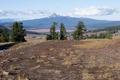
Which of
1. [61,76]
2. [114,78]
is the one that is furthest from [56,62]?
[114,78]

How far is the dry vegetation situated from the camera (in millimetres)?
24750

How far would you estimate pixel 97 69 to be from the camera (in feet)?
89.5

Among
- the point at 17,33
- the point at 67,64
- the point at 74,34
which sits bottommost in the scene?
the point at 74,34

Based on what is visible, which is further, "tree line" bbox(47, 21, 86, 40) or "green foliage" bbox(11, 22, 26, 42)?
"tree line" bbox(47, 21, 86, 40)

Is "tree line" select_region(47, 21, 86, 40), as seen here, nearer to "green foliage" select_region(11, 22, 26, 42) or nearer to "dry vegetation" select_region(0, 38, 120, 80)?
"green foliage" select_region(11, 22, 26, 42)

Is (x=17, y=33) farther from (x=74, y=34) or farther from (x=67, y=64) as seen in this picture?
(x=67, y=64)

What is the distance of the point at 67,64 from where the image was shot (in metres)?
30.1

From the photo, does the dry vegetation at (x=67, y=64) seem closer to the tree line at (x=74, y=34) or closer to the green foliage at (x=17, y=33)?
the green foliage at (x=17, y=33)

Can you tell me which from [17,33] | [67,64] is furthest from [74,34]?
[67,64]

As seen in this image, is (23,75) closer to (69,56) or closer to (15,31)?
(69,56)

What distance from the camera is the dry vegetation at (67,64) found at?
24.8m

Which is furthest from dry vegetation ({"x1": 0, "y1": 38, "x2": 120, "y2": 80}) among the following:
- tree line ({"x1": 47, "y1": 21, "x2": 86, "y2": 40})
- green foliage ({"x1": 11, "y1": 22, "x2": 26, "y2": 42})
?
tree line ({"x1": 47, "y1": 21, "x2": 86, "y2": 40})

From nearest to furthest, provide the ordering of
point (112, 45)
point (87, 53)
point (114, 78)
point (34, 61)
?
point (114, 78) < point (34, 61) < point (87, 53) < point (112, 45)

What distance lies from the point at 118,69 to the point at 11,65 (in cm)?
951
